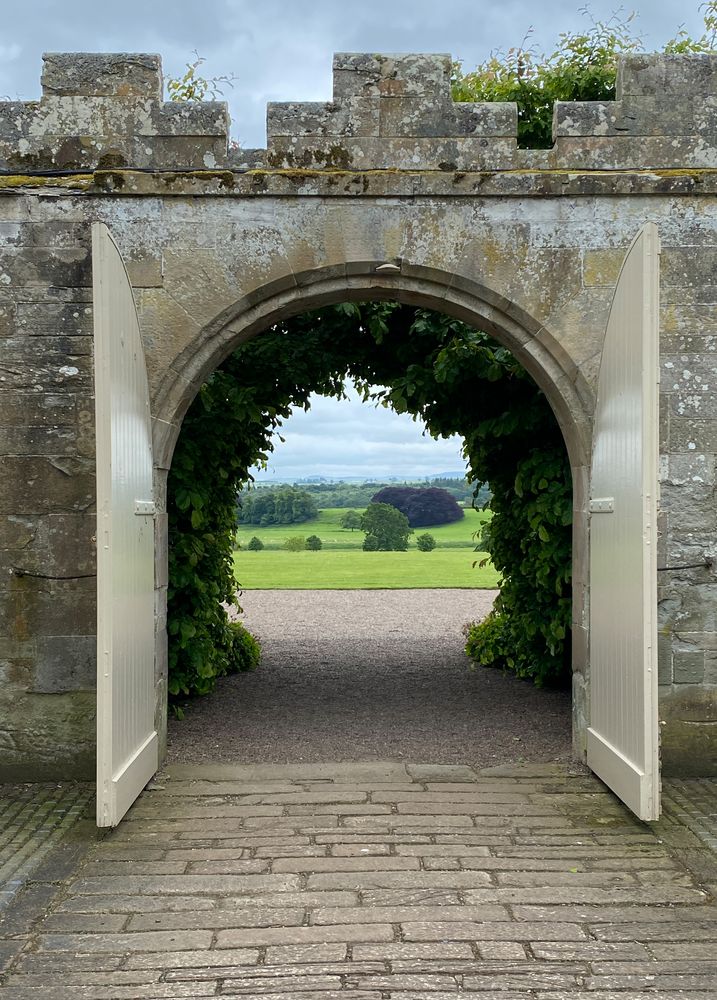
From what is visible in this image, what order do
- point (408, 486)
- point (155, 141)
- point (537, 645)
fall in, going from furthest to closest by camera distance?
1. point (408, 486)
2. point (537, 645)
3. point (155, 141)

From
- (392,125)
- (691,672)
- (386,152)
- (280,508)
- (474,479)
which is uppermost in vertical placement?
(392,125)

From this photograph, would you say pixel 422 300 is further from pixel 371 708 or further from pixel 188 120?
pixel 371 708

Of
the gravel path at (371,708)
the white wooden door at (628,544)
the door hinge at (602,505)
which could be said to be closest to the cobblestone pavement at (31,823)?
the gravel path at (371,708)

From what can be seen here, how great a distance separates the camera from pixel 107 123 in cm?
476

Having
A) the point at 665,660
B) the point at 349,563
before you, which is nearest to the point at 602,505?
the point at 665,660

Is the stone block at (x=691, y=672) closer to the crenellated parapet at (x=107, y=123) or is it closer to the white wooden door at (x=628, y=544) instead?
the white wooden door at (x=628, y=544)

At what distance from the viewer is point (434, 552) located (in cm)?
2198

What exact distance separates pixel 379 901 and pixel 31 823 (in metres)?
1.78

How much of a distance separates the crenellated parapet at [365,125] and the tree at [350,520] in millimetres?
18279

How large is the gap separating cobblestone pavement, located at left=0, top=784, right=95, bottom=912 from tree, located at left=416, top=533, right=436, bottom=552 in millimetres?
17725

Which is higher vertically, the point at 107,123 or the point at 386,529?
the point at 107,123

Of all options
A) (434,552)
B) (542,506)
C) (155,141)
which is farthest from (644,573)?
(434,552)

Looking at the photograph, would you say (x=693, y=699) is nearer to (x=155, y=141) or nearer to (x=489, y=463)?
(x=489, y=463)

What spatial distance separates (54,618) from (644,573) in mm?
2928
